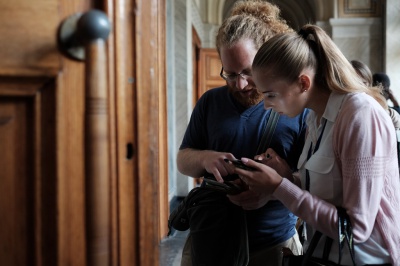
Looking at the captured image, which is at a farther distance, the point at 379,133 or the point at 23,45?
the point at 379,133

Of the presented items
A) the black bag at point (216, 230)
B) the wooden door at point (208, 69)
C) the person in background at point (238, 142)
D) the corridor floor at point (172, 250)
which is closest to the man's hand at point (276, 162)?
the person in background at point (238, 142)

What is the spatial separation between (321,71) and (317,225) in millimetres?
405

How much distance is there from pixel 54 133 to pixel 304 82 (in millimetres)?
700

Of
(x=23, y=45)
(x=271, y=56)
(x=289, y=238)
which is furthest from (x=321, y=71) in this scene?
(x=23, y=45)

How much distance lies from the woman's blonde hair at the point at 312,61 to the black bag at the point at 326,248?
32 centimetres

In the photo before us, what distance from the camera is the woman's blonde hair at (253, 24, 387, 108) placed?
103cm

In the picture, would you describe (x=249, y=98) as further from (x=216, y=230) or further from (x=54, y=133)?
(x=54, y=133)

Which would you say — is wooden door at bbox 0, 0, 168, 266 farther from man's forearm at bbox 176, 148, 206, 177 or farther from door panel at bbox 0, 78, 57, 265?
man's forearm at bbox 176, 148, 206, 177

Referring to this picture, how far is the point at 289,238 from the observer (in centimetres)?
127

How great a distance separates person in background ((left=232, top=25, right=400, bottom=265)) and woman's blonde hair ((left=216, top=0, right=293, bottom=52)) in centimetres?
18

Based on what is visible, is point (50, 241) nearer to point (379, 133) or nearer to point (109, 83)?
point (109, 83)

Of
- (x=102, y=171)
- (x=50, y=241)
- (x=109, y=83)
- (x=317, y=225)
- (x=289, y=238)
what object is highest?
(x=109, y=83)

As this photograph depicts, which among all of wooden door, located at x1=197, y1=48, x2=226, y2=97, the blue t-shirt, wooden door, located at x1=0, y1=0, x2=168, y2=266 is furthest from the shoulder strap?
wooden door, located at x1=197, y1=48, x2=226, y2=97

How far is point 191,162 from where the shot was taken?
Answer: 1281mm
